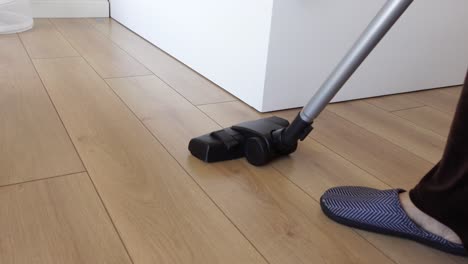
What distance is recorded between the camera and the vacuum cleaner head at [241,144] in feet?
3.14

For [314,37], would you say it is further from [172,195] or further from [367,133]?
[172,195]

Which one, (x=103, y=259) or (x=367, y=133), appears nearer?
(x=103, y=259)

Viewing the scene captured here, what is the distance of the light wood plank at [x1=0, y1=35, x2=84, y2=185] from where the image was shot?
89 centimetres

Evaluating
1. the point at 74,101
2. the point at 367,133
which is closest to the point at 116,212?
the point at 74,101

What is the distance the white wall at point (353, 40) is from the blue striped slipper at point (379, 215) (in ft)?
1.74

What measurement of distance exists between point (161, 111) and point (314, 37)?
0.50 m

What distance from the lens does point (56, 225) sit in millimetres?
726

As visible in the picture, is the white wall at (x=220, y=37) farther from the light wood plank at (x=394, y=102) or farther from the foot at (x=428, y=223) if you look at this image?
the foot at (x=428, y=223)

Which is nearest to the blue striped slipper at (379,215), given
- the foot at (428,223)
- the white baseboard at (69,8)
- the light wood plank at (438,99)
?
the foot at (428,223)

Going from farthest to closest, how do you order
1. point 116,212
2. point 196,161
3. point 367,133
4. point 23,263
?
point 367,133 → point 196,161 → point 116,212 → point 23,263

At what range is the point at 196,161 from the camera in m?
0.98

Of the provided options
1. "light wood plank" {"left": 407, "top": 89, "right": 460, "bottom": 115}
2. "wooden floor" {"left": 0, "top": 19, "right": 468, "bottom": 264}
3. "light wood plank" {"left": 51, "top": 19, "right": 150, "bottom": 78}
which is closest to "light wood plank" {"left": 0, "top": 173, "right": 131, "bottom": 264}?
"wooden floor" {"left": 0, "top": 19, "right": 468, "bottom": 264}

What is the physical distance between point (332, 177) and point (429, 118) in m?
0.60

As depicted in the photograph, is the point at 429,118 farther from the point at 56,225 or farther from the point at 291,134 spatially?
the point at 56,225
